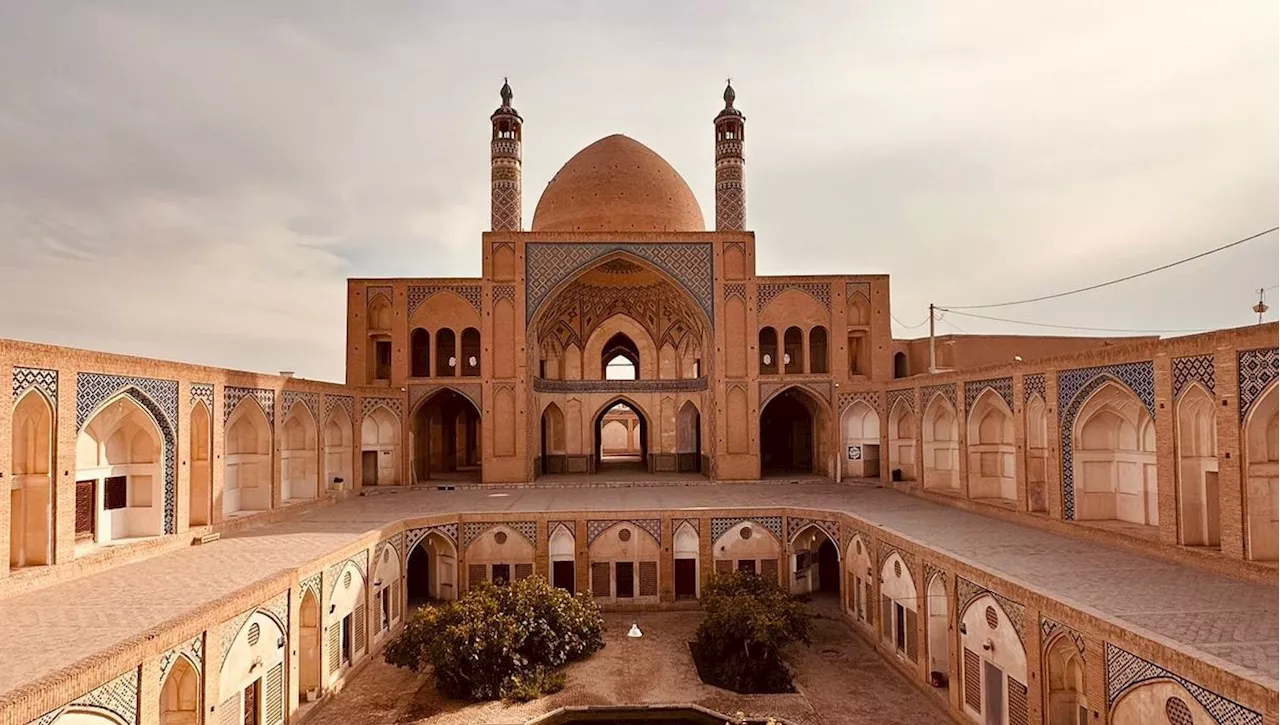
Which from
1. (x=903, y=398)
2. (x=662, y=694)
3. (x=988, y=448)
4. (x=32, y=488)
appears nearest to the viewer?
(x=32, y=488)

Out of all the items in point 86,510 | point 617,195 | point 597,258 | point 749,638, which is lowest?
point 749,638

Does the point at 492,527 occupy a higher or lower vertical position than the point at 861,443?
lower

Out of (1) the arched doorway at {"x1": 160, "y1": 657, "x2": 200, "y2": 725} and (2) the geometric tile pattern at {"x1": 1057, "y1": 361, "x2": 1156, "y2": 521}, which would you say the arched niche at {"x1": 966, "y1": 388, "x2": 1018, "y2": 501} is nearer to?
(2) the geometric tile pattern at {"x1": 1057, "y1": 361, "x2": 1156, "y2": 521}

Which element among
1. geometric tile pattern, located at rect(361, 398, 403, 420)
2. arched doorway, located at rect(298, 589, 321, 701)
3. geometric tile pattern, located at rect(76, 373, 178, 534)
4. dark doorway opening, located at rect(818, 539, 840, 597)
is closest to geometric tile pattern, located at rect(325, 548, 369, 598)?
arched doorway, located at rect(298, 589, 321, 701)

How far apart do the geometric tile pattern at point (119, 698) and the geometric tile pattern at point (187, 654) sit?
0.28 meters

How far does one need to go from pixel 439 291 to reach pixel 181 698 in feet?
36.9

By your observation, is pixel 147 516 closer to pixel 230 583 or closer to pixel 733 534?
pixel 230 583

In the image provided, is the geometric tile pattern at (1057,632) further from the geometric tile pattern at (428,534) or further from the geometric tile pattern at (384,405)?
the geometric tile pattern at (384,405)

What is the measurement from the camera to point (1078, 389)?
8.88 meters

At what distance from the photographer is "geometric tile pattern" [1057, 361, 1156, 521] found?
7875 millimetres

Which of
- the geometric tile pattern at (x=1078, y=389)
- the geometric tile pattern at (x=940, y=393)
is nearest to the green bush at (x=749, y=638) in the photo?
the geometric tile pattern at (x=1078, y=389)

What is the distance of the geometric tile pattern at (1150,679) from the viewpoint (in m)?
4.19

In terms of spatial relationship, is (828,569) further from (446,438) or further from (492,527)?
(446,438)

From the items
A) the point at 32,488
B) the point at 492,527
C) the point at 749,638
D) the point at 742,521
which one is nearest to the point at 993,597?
the point at 749,638
